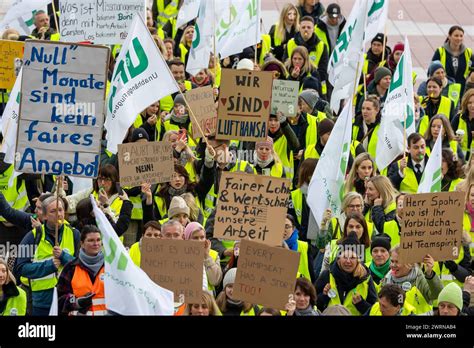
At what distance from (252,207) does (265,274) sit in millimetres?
937

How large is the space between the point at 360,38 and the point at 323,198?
391 centimetres

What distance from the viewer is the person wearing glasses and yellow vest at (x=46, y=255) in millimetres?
11695

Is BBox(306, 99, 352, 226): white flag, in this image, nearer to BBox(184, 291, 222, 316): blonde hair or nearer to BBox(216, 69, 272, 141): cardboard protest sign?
BBox(216, 69, 272, 141): cardboard protest sign

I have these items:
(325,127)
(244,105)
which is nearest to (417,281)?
(244,105)

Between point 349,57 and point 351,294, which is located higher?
point 349,57

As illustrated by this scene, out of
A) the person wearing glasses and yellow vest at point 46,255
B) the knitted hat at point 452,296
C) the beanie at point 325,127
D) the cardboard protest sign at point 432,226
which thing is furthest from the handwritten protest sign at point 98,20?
the knitted hat at point 452,296

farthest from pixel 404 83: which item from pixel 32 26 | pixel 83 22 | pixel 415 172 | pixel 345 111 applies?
pixel 32 26

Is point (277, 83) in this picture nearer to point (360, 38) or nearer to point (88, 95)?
point (360, 38)

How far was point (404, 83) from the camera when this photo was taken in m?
14.4

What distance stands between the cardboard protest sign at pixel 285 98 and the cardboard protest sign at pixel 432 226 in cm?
395

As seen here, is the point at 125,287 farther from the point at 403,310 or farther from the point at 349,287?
the point at 349,287

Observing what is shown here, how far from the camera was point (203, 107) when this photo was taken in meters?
14.3

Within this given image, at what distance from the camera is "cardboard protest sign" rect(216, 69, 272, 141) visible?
1295 cm

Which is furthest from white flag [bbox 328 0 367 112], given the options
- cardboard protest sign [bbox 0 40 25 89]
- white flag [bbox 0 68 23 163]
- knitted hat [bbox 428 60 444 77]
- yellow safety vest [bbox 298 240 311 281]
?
yellow safety vest [bbox 298 240 311 281]
